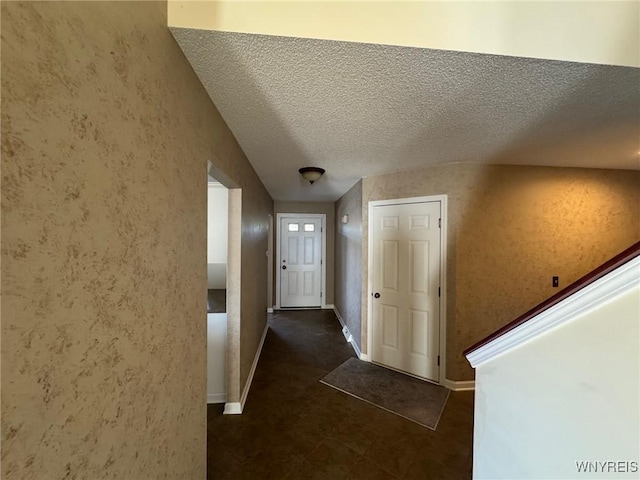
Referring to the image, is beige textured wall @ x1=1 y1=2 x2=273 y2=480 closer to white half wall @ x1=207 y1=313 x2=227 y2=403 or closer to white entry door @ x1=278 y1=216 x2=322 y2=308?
white half wall @ x1=207 y1=313 x2=227 y2=403

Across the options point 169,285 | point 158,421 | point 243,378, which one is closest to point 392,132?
point 169,285

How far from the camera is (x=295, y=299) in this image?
207 inches

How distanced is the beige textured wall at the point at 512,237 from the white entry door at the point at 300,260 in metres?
3.06

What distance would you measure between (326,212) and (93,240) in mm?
4784

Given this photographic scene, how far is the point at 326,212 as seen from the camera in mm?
5277

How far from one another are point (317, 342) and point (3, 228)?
3.61m

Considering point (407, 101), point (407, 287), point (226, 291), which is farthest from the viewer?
point (407, 287)

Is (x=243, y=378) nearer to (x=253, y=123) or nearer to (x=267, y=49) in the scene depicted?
(x=253, y=123)

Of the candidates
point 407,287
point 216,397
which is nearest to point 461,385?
point 407,287

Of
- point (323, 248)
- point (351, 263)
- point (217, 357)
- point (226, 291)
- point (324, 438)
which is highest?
point (323, 248)

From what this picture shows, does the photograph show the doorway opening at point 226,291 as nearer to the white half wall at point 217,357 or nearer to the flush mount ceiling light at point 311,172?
the white half wall at point 217,357

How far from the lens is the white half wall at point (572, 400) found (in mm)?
652

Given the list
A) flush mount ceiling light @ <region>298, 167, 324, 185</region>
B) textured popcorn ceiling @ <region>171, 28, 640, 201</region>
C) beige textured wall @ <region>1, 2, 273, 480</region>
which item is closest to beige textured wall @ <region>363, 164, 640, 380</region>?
textured popcorn ceiling @ <region>171, 28, 640, 201</region>

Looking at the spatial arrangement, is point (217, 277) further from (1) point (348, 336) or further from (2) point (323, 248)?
(2) point (323, 248)
